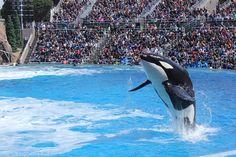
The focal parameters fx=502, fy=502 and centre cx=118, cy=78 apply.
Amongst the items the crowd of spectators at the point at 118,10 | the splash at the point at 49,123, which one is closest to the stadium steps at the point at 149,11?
the crowd of spectators at the point at 118,10

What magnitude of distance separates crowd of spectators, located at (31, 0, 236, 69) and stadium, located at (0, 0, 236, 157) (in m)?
0.08

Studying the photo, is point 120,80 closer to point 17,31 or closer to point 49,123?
point 49,123

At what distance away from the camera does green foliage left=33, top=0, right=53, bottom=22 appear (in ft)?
176

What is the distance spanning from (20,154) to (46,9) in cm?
4631

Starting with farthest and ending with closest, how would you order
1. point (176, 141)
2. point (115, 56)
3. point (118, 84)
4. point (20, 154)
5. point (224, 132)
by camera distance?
point (115, 56) < point (118, 84) < point (224, 132) < point (176, 141) < point (20, 154)

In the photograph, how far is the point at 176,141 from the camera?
10.3 m

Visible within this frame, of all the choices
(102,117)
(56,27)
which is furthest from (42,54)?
(102,117)

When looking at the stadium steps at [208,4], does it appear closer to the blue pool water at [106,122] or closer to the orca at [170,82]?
the blue pool water at [106,122]

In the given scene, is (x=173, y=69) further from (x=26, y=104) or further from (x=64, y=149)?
(x=26, y=104)

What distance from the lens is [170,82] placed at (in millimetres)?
Result: 8688

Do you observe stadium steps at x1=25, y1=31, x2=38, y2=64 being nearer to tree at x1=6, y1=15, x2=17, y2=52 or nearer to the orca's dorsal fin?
tree at x1=6, y1=15, x2=17, y2=52

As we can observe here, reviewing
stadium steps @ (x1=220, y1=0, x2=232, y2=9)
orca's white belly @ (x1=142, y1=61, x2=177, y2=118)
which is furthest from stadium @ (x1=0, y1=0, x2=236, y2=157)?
stadium steps @ (x1=220, y1=0, x2=232, y2=9)

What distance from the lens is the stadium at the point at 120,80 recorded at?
389 inches

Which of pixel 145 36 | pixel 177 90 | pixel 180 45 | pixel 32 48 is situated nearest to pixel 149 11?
pixel 145 36
